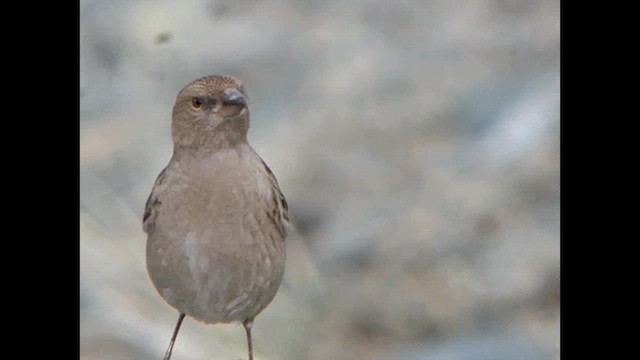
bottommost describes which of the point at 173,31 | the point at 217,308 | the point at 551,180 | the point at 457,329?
the point at 217,308

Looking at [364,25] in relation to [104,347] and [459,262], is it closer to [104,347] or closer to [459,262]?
[459,262]

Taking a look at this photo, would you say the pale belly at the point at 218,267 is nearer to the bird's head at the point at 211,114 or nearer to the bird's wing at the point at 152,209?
the bird's wing at the point at 152,209

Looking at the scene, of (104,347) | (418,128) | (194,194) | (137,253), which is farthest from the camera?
(418,128)

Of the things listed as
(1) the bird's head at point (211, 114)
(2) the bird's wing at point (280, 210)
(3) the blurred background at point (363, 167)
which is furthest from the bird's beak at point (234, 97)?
(3) the blurred background at point (363, 167)

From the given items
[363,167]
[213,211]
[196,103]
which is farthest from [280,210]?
[363,167]

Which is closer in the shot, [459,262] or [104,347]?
[104,347]

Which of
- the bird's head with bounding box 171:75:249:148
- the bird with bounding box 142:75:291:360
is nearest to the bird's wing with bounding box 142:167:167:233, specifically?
the bird with bounding box 142:75:291:360

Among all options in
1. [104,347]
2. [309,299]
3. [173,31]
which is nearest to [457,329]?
[309,299]
